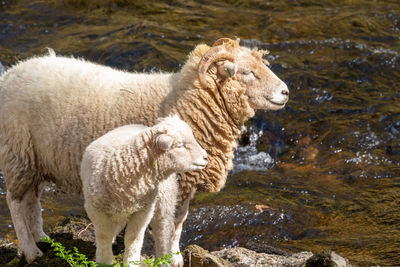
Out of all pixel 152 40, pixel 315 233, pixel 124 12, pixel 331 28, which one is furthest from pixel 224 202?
pixel 124 12

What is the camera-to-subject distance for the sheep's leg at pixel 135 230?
477cm

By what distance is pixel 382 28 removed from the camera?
40.9 feet

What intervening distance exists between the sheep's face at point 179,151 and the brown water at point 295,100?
1.59 m

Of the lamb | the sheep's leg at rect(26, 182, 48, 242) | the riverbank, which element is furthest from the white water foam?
the lamb

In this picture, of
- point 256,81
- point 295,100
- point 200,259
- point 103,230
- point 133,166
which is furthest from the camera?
point 295,100

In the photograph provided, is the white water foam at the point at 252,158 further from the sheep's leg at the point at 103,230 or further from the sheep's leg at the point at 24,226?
the sheep's leg at the point at 103,230

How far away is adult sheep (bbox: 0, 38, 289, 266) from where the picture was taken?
559 centimetres

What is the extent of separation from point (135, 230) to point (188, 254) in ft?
2.10

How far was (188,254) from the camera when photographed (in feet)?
17.3

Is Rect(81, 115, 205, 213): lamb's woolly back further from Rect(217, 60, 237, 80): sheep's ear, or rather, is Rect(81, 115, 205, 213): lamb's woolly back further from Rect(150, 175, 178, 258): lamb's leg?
Rect(217, 60, 237, 80): sheep's ear

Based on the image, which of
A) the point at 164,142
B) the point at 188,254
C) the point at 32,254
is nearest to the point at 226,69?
the point at 164,142

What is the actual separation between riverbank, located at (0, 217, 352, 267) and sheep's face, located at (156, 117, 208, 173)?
36.3 inches

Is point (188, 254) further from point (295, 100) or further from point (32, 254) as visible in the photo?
point (295, 100)

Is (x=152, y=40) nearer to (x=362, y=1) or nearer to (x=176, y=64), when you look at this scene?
(x=176, y=64)
